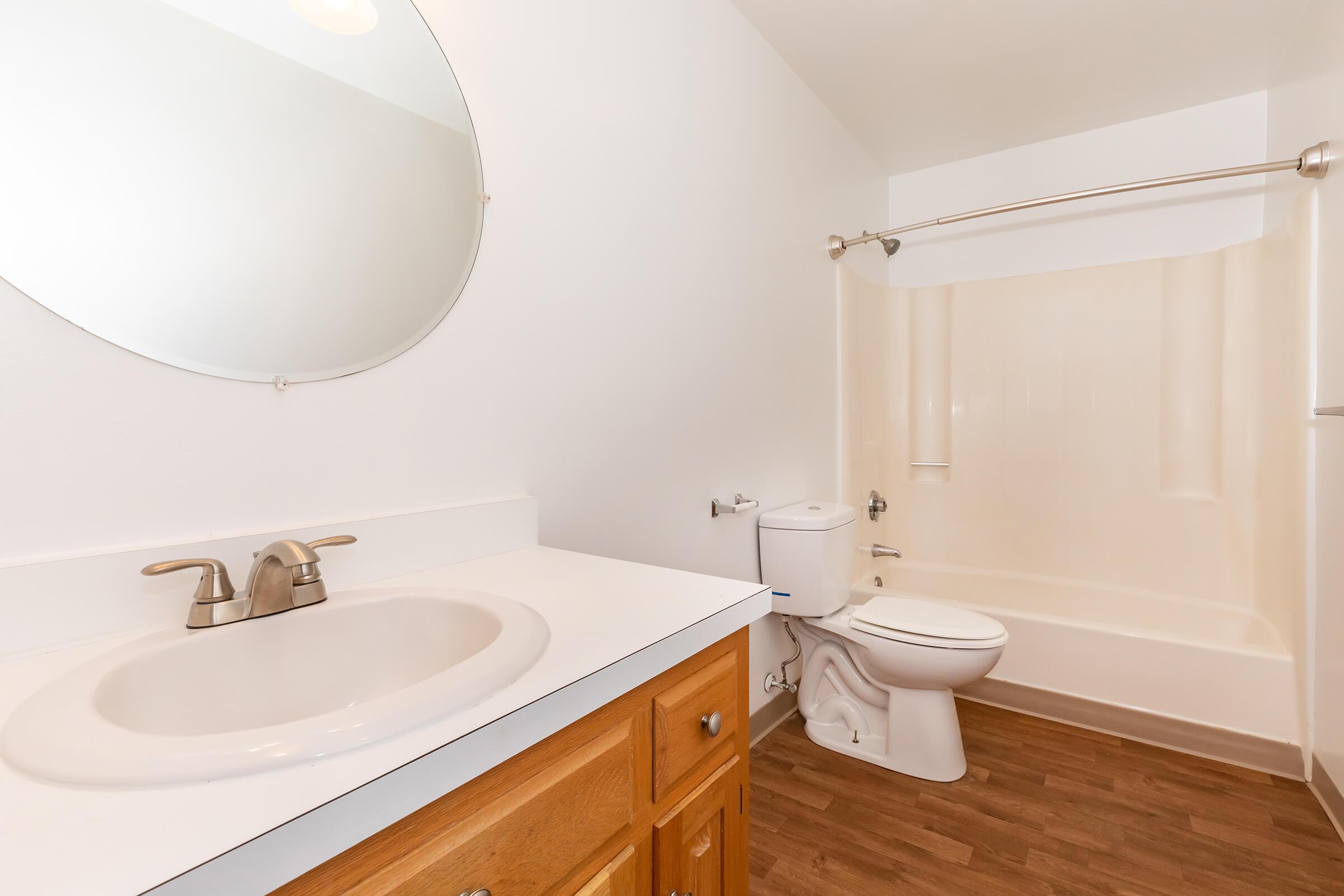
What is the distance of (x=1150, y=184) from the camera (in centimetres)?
203

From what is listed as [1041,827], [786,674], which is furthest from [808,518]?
[1041,827]

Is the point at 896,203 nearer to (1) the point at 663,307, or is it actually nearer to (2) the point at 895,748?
(1) the point at 663,307

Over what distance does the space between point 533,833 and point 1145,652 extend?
2.21m

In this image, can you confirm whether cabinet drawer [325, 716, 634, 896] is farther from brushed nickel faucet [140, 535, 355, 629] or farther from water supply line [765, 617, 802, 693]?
water supply line [765, 617, 802, 693]

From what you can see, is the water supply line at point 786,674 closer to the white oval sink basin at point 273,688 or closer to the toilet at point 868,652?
the toilet at point 868,652

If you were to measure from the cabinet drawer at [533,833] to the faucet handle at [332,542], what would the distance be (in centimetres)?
45

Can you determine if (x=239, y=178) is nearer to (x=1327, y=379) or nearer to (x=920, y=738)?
(x=920, y=738)

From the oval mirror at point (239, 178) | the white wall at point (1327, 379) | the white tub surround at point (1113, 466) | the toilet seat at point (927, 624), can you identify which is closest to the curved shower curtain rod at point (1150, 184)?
the white wall at point (1327, 379)

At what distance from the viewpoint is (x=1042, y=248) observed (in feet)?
8.86

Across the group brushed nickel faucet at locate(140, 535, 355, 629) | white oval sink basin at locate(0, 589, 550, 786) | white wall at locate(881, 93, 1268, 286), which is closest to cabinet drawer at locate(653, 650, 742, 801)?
white oval sink basin at locate(0, 589, 550, 786)

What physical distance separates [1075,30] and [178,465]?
262cm

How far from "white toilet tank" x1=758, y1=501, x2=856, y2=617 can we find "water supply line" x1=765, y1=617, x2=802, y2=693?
11 cm

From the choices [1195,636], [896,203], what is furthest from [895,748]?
[896,203]

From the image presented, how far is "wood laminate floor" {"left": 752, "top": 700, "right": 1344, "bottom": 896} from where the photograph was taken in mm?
1390
